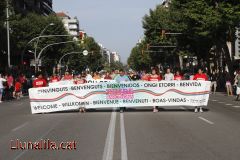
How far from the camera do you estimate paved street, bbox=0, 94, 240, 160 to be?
10.5 metres

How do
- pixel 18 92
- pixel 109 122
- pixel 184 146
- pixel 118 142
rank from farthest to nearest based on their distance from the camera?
1. pixel 18 92
2. pixel 109 122
3. pixel 118 142
4. pixel 184 146

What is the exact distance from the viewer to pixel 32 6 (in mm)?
113688

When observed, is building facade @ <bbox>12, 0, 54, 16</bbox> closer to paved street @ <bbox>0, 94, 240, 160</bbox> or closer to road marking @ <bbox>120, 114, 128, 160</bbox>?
paved street @ <bbox>0, 94, 240, 160</bbox>

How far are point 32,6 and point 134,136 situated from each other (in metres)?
103

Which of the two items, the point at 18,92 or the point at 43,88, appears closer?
the point at 43,88

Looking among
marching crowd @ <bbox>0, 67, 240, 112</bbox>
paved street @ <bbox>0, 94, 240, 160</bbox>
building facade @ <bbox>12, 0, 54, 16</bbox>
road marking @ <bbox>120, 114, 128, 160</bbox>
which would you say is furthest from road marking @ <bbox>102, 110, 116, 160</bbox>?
building facade @ <bbox>12, 0, 54, 16</bbox>

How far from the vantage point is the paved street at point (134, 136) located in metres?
10.5

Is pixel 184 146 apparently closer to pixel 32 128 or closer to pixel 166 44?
pixel 32 128

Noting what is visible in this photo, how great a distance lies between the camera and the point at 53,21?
9050cm

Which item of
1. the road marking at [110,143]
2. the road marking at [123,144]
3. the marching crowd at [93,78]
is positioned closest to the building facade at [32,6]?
the marching crowd at [93,78]

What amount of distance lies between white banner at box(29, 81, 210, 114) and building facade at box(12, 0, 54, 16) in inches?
2397

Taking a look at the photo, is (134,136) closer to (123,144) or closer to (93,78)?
(123,144)

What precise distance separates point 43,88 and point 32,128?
6465 mm

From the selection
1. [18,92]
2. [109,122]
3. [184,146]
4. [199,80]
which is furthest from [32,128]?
[18,92]
